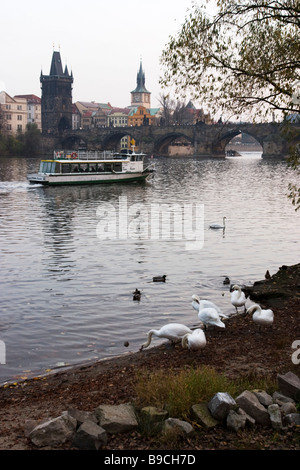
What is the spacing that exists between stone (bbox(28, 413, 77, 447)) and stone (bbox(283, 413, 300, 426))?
237cm

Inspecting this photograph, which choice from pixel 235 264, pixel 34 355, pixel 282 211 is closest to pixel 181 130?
pixel 282 211

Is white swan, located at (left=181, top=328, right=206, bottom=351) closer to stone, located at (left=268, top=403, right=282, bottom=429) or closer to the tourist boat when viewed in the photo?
stone, located at (left=268, top=403, right=282, bottom=429)

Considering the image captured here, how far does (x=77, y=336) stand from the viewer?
12383mm

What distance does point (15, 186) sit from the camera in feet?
176

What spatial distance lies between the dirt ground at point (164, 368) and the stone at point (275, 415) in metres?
0.09

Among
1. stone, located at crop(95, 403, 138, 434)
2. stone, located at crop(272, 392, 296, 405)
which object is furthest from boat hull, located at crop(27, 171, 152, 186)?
stone, located at crop(272, 392, 296, 405)

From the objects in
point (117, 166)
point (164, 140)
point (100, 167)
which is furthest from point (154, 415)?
point (164, 140)

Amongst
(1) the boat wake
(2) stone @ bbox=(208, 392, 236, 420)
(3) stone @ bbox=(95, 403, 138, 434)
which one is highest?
(1) the boat wake

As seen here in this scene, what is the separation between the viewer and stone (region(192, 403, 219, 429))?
658 cm

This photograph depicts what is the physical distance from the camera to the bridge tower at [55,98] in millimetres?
166750

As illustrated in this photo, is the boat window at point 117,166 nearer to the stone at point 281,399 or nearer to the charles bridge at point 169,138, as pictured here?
the stone at point 281,399

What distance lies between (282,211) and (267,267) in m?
17.9

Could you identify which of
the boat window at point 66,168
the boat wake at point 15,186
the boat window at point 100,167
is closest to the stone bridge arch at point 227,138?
the boat window at point 100,167
